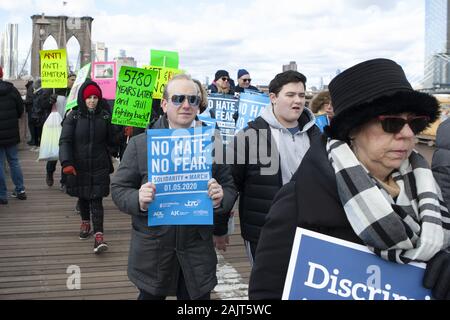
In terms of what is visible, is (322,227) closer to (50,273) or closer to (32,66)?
(50,273)

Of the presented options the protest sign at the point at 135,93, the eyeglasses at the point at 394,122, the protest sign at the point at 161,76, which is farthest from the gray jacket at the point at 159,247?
the protest sign at the point at 161,76

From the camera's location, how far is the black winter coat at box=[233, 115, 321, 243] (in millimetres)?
3643

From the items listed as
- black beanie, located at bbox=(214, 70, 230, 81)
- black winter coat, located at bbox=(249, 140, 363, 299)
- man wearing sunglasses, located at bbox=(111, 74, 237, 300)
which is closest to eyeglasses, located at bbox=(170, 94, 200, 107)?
man wearing sunglasses, located at bbox=(111, 74, 237, 300)

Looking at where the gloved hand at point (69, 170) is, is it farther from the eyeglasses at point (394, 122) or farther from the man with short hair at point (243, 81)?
the man with short hair at point (243, 81)

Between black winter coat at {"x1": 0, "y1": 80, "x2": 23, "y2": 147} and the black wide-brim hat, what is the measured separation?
746 cm

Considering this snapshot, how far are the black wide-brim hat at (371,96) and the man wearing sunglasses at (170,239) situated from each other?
4.35 feet

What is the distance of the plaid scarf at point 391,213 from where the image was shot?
5.17 ft

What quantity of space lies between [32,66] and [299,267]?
63141 mm

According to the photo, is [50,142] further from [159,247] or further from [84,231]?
[159,247]

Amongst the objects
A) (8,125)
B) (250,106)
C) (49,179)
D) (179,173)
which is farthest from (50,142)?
(179,173)

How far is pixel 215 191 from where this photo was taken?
9.78 ft

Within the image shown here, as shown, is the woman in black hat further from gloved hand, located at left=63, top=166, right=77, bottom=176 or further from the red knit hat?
the red knit hat

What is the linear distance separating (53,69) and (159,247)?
753 centimetres
